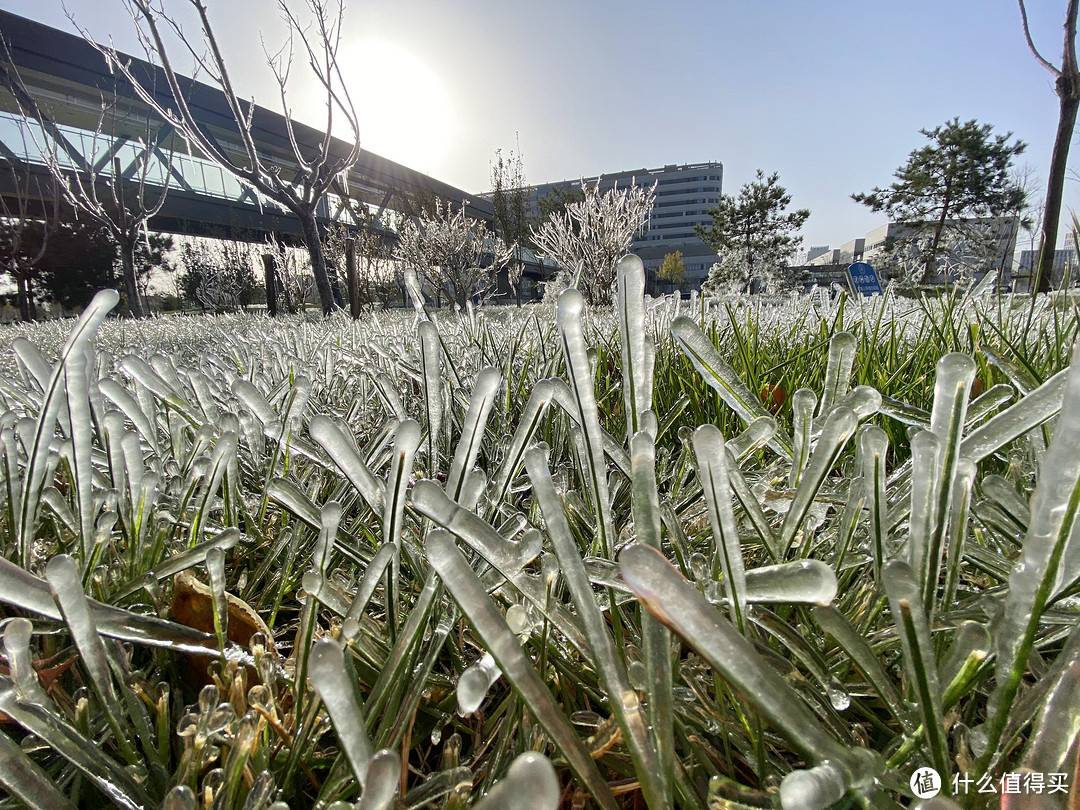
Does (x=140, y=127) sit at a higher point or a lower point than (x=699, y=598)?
higher

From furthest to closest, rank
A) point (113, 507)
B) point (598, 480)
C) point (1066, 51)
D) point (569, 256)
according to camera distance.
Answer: point (569, 256) → point (1066, 51) → point (113, 507) → point (598, 480)

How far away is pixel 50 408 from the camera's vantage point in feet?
1.68

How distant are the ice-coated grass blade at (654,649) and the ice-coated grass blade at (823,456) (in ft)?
0.61

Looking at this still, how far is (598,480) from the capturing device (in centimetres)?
46

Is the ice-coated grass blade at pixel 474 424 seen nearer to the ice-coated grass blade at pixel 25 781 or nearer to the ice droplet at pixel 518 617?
the ice droplet at pixel 518 617

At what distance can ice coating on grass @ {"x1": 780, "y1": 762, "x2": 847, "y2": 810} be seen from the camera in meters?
0.21

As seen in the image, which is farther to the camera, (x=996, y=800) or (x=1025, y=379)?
(x=1025, y=379)

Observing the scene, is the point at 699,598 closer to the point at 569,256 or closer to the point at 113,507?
the point at 113,507

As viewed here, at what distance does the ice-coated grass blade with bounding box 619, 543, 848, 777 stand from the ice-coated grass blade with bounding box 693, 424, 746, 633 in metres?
Answer: 0.07

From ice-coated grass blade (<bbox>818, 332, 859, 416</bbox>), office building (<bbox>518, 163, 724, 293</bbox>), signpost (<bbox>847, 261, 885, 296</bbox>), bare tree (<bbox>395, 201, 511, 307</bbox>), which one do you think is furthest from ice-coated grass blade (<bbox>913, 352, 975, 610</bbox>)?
office building (<bbox>518, 163, 724, 293</bbox>)

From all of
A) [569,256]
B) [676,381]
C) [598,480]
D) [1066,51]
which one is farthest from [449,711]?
[569,256]

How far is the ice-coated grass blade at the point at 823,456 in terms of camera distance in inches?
16.1

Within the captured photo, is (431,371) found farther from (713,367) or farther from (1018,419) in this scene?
(1018,419)

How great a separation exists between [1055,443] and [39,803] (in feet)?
1.78
